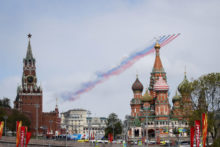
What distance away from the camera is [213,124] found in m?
86.8

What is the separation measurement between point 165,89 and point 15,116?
2420 inches

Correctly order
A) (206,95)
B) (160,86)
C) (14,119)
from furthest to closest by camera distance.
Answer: (160,86) → (14,119) → (206,95)

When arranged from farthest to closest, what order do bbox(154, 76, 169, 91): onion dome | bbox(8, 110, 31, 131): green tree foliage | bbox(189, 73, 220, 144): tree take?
1. bbox(154, 76, 169, 91): onion dome
2. bbox(8, 110, 31, 131): green tree foliage
3. bbox(189, 73, 220, 144): tree

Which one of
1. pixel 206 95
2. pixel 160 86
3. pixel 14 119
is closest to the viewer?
pixel 206 95

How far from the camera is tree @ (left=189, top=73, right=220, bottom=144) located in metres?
89.2

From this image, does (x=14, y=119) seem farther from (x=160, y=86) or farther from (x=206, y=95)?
(x=206, y=95)

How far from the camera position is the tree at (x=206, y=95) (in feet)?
293

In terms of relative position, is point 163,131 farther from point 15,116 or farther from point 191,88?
point 191,88

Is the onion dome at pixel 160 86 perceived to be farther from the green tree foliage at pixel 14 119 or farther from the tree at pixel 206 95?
the tree at pixel 206 95

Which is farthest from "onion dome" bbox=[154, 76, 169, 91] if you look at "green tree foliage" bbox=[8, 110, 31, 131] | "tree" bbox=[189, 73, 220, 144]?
"tree" bbox=[189, 73, 220, 144]

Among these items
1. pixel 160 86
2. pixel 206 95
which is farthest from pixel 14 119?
pixel 206 95

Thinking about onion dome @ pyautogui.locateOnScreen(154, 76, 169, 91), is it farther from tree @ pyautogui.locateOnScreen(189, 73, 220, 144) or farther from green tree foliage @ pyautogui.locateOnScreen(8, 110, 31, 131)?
tree @ pyautogui.locateOnScreen(189, 73, 220, 144)

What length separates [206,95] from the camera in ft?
298

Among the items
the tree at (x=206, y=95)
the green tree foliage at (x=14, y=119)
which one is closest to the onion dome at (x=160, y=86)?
the green tree foliage at (x=14, y=119)
